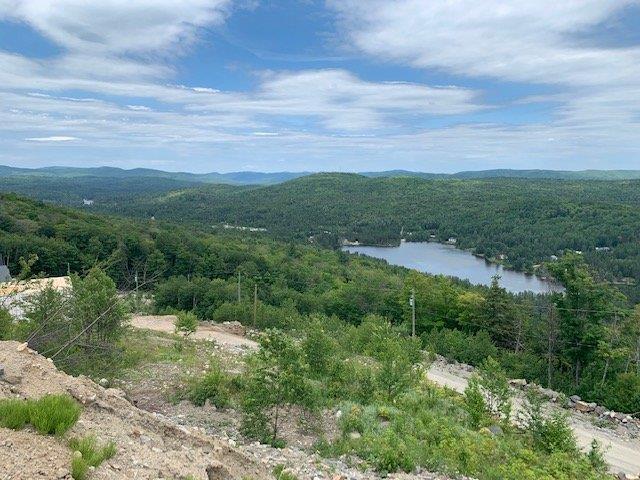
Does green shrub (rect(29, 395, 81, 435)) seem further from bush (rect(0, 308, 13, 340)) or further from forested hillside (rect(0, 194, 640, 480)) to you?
bush (rect(0, 308, 13, 340))

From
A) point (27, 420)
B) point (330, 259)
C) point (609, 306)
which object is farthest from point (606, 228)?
point (27, 420)

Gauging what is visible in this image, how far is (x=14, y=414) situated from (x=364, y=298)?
3826 cm

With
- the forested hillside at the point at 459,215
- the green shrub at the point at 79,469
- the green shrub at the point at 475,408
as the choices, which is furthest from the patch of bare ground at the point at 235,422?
the forested hillside at the point at 459,215

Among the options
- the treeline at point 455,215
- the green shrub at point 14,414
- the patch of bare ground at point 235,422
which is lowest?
the treeline at point 455,215

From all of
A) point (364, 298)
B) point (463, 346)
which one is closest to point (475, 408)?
point (463, 346)

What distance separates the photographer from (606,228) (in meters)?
107

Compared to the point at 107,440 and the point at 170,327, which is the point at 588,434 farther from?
the point at 170,327

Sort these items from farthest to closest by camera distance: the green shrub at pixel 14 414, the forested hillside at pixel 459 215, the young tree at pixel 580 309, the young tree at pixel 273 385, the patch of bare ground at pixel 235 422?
1. the forested hillside at pixel 459 215
2. the young tree at pixel 580 309
3. the young tree at pixel 273 385
4. the patch of bare ground at pixel 235 422
5. the green shrub at pixel 14 414

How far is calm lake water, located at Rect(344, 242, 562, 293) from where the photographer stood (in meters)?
79.9

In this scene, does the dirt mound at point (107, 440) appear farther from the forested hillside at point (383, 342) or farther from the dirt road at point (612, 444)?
the dirt road at point (612, 444)

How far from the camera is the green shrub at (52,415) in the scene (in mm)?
5168

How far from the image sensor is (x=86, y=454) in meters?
4.92

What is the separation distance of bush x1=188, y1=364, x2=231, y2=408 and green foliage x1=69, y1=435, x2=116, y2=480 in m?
5.45

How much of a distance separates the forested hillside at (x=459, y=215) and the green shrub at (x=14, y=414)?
69647mm
